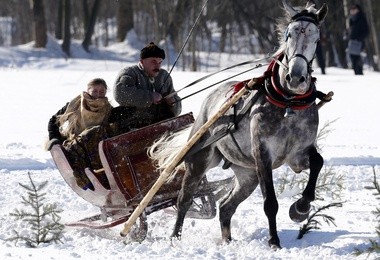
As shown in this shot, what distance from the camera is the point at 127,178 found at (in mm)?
7117

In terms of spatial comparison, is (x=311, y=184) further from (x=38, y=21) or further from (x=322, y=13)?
(x=38, y=21)

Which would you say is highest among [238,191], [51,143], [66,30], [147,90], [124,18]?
[147,90]

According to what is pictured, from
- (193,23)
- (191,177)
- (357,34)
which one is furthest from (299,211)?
(357,34)

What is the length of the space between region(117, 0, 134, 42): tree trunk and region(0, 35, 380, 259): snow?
9.31 meters

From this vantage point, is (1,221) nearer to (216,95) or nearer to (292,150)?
(216,95)

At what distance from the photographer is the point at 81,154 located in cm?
738

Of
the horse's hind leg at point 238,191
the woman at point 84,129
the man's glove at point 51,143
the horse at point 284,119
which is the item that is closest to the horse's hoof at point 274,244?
the horse at point 284,119

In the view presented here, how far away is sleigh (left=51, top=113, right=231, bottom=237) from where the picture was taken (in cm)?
705

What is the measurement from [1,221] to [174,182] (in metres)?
1.35

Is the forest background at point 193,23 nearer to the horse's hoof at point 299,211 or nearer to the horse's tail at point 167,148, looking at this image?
the horse's tail at point 167,148

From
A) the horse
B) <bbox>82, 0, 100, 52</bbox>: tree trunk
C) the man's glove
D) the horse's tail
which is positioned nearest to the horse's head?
the horse

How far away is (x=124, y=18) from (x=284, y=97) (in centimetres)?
2370

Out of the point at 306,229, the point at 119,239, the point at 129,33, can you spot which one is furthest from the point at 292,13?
the point at 129,33

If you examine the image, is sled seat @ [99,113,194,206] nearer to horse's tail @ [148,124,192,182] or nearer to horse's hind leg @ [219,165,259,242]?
horse's tail @ [148,124,192,182]
